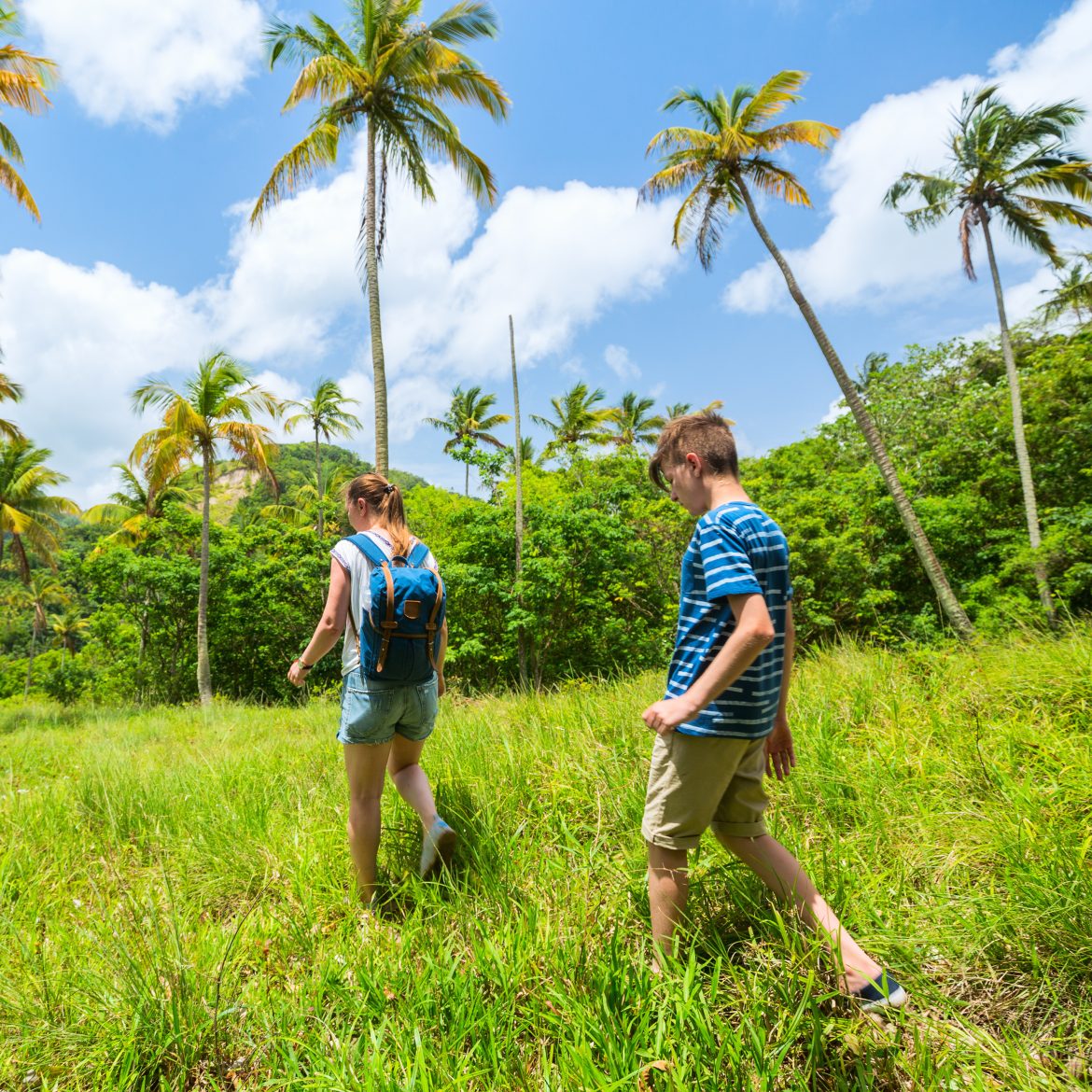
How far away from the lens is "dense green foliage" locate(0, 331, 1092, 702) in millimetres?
15555

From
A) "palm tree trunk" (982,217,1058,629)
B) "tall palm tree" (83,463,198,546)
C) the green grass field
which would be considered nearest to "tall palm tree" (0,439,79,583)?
"tall palm tree" (83,463,198,546)

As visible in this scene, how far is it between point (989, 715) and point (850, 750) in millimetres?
1037

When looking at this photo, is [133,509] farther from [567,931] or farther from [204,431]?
[567,931]

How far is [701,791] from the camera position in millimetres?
1756

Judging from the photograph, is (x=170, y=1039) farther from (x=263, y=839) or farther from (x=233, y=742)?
(x=233, y=742)

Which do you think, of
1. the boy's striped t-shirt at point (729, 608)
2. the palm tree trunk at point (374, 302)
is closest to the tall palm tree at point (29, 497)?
the palm tree trunk at point (374, 302)

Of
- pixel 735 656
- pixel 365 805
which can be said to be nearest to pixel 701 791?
pixel 735 656

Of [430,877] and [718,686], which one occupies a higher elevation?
[718,686]

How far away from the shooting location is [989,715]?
3.62 metres

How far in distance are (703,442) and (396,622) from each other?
1400 mm

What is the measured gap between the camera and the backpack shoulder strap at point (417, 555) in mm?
2713

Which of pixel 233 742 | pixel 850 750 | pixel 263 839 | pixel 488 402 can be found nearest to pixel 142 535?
pixel 488 402

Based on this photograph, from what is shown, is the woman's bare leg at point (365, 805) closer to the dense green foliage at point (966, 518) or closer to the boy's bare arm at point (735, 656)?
the boy's bare arm at point (735, 656)

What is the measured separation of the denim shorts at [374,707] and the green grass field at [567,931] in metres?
0.65
